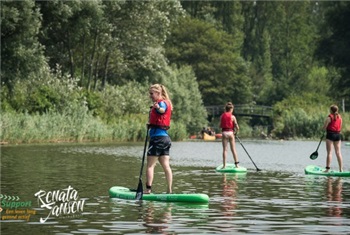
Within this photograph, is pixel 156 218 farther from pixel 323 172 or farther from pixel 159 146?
pixel 323 172

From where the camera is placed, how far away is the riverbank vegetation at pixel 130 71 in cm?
5391

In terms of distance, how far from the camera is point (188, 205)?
1773 centimetres

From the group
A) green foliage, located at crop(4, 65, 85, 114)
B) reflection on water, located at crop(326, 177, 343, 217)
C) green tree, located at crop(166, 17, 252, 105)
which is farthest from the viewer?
green tree, located at crop(166, 17, 252, 105)

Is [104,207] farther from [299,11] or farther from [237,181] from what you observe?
[299,11]

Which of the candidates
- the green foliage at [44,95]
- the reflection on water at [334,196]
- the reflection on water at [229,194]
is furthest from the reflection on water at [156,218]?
the green foliage at [44,95]

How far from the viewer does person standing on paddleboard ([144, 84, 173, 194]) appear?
1833 cm

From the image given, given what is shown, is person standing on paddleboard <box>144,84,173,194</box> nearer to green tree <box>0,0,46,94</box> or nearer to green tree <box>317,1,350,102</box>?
green tree <box>0,0,46,94</box>

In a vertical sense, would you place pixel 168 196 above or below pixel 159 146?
below

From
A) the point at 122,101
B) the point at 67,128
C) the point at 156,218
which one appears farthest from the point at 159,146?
the point at 122,101

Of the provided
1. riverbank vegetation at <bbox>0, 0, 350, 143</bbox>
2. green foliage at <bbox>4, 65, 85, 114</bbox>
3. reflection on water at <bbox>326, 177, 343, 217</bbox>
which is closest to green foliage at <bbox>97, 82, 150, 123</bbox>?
riverbank vegetation at <bbox>0, 0, 350, 143</bbox>

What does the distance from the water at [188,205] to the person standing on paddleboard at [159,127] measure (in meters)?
0.97

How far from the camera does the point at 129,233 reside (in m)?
13.8

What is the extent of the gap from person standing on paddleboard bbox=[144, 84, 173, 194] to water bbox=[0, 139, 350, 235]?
973mm

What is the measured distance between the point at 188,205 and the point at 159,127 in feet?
5.56
